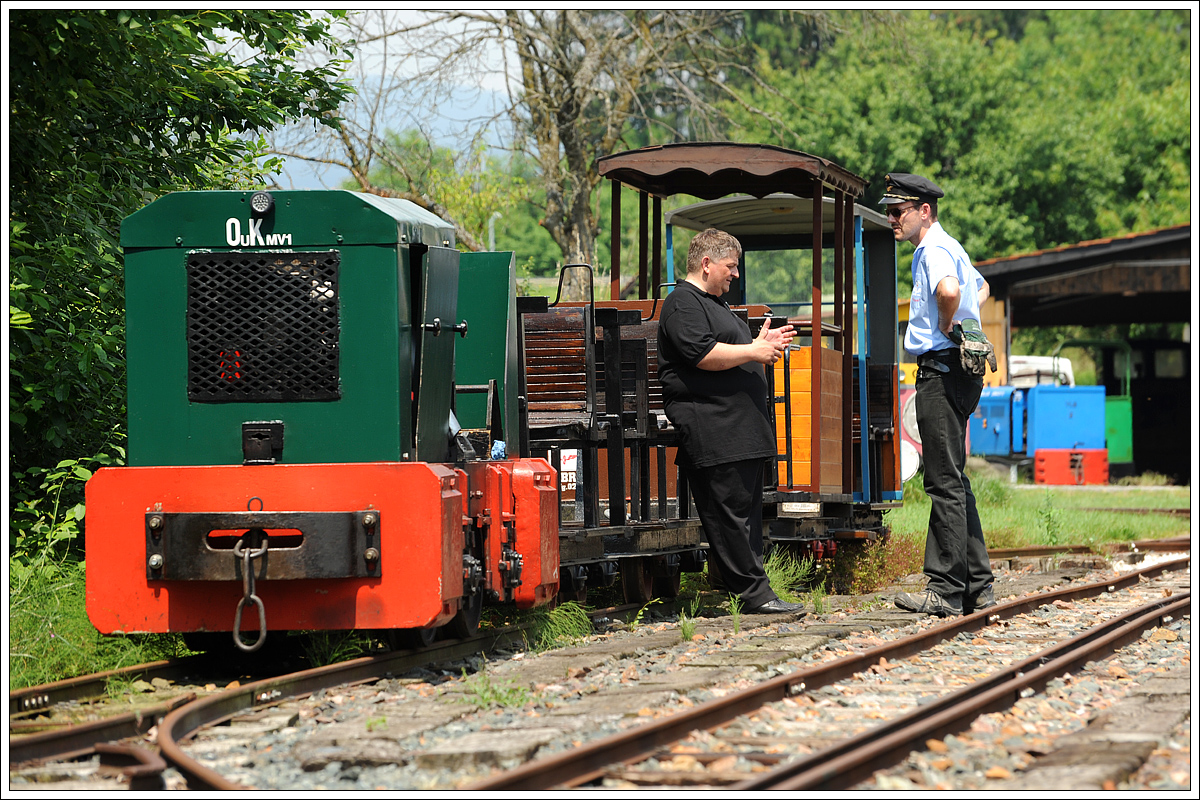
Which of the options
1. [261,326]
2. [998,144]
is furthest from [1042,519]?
[998,144]

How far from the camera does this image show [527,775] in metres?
3.88

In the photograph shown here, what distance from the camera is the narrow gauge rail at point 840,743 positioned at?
3930mm

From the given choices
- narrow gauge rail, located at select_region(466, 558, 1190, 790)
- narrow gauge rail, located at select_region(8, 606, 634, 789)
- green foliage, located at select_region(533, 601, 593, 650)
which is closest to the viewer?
narrow gauge rail, located at select_region(466, 558, 1190, 790)

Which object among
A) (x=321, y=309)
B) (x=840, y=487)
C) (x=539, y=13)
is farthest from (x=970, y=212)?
(x=321, y=309)

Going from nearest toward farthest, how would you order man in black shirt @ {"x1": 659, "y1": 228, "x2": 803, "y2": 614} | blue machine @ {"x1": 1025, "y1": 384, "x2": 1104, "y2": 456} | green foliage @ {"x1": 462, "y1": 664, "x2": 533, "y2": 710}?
green foliage @ {"x1": 462, "y1": 664, "x2": 533, "y2": 710} → man in black shirt @ {"x1": 659, "y1": 228, "x2": 803, "y2": 614} → blue machine @ {"x1": 1025, "y1": 384, "x2": 1104, "y2": 456}

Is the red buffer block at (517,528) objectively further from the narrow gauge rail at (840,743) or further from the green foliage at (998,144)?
the green foliage at (998,144)

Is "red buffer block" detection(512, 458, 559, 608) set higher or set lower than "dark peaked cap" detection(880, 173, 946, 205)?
lower

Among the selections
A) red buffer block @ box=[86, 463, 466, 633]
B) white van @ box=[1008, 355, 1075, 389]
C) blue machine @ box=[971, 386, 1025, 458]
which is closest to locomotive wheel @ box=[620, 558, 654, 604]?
red buffer block @ box=[86, 463, 466, 633]

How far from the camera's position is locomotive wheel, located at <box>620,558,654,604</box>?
28.7 ft

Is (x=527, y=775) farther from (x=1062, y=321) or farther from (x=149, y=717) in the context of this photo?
(x=1062, y=321)

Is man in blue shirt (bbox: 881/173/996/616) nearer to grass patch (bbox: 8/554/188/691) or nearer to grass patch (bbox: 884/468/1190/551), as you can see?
grass patch (bbox: 884/468/1190/551)

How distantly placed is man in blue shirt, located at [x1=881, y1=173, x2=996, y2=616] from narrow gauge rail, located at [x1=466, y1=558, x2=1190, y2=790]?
63 centimetres

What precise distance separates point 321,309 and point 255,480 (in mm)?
835

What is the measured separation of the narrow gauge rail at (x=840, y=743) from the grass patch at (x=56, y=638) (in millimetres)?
2897
